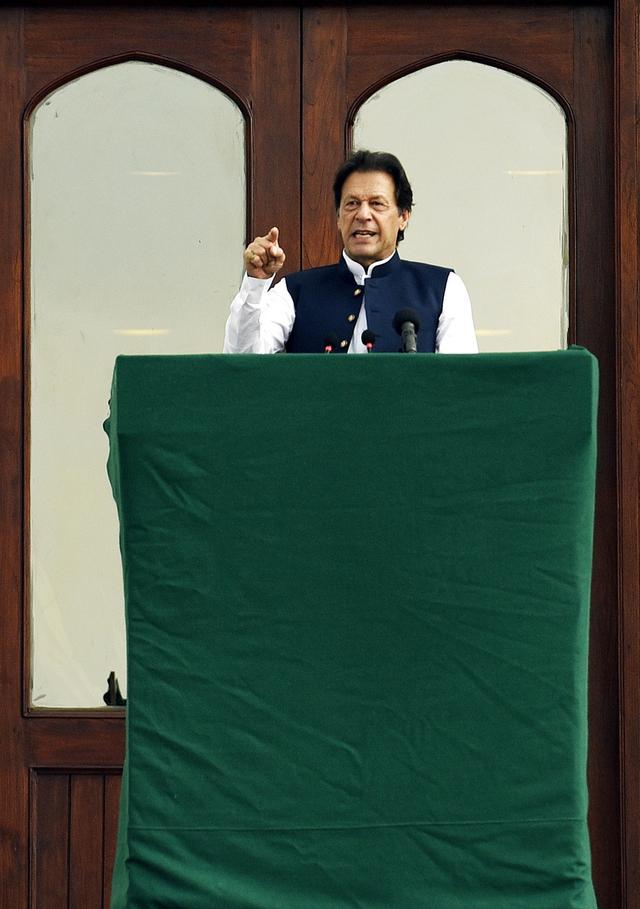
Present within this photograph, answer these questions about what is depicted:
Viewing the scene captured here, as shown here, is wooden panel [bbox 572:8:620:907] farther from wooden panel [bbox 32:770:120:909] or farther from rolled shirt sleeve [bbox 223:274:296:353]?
wooden panel [bbox 32:770:120:909]

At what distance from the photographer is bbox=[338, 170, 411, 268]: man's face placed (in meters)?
2.99

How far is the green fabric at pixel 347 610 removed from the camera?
2162 mm

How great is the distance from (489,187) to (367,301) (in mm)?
846

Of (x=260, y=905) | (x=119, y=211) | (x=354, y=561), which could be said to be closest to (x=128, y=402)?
(x=354, y=561)

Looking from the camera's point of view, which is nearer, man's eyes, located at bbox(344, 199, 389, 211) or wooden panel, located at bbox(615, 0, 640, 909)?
man's eyes, located at bbox(344, 199, 389, 211)

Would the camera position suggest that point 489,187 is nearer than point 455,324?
No

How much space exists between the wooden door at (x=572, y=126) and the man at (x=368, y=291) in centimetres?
60

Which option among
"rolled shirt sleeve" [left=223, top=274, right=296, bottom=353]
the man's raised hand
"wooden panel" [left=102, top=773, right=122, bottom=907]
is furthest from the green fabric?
"wooden panel" [left=102, top=773, right=122, bottom=907]

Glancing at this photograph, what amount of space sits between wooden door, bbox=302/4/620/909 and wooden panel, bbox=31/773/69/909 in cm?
133

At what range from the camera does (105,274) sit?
3697mm

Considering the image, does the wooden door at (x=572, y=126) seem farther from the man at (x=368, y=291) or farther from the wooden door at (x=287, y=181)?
the man at (x=368, y=291)

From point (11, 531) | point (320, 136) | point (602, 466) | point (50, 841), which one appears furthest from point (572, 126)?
point (50, 841)

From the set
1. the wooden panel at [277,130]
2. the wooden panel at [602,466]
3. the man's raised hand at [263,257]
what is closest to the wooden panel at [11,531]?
the wooden panel at [277,130]

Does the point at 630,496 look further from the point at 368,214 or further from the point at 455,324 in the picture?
the point at 368,214
